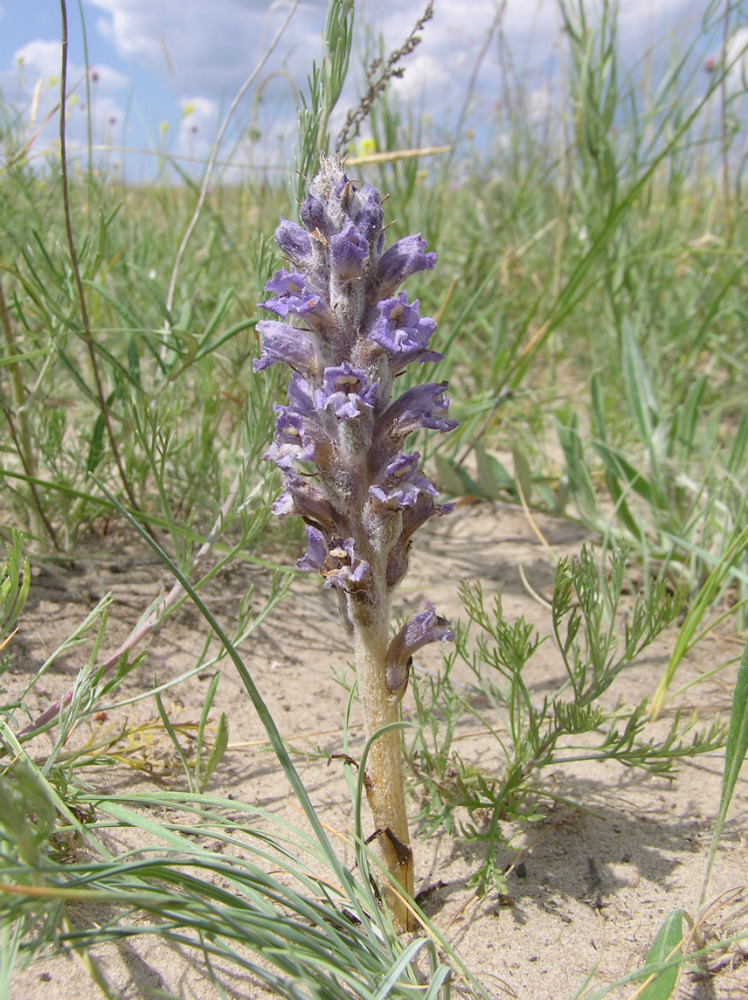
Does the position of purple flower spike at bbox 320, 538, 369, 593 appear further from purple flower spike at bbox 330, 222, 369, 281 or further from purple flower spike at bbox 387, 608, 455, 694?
purple flower spike at bbox 330, 222, 369, 281

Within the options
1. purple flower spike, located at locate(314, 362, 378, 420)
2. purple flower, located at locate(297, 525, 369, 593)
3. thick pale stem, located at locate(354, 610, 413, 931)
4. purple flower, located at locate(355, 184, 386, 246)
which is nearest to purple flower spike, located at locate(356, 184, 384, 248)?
purple flower, located at locate(355, 184, 386, 246)

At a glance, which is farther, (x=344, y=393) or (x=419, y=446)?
(x=419, y=446)

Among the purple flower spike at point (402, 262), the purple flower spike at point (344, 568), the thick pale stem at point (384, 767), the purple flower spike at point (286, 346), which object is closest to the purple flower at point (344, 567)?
the purple flower spike at point (344, 568)

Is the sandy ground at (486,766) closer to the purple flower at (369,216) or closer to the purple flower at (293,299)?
the purple flower at (293,299)

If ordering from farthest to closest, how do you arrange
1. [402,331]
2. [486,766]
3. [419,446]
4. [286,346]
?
[419,446] < [486,766] < [286,346] < [402,331]

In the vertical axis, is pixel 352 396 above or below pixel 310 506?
above

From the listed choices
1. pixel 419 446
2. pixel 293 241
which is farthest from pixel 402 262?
pixel 419 446

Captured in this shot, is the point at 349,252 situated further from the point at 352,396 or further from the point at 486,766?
the point at 486,766

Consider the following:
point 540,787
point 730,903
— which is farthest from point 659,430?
point 730,903
